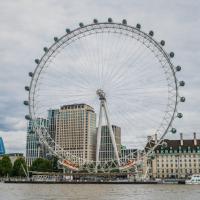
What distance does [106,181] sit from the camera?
92438mm

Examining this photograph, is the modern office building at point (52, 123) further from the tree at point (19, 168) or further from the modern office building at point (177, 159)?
the tree at point (19, 168)

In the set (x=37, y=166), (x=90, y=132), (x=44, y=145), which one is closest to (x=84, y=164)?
(x=44, y=145)

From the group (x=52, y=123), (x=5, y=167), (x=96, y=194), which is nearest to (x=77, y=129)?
(x=52, y=123)

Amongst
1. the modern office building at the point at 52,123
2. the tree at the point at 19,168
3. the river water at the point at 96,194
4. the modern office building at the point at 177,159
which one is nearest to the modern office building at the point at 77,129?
the modern office building at the point at 52,123

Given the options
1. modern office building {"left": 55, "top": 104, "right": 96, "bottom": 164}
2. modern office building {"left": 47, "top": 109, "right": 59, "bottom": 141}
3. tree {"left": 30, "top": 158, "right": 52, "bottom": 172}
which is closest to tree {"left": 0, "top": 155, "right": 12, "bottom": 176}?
tree {"left": 30, "top": 158, "right": 52, "bottom": 172}

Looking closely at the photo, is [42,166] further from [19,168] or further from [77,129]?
[77,129]

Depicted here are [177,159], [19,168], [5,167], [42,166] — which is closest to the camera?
[5,167]

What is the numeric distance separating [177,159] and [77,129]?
41.2 m

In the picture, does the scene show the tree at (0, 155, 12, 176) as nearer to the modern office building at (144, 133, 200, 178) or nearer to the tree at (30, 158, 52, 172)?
the tree at (30, 158, 52, 172)

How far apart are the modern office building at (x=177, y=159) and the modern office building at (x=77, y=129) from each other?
27478mm

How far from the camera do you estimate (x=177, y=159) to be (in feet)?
488

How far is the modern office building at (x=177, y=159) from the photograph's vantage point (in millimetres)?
146875

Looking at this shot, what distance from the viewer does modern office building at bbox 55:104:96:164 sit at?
144 m

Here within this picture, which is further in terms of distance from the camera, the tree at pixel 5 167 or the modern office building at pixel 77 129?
the modern office building at pixel 77 129
